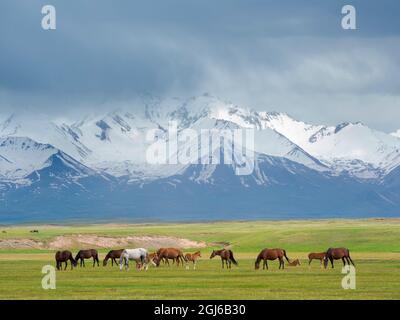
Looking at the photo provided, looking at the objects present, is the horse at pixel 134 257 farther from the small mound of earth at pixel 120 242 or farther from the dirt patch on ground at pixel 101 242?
the small mound of earth at pixel 120 242

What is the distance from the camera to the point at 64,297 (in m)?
53.3

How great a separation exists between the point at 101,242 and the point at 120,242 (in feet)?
8.76

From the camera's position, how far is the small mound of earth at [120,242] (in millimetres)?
138125

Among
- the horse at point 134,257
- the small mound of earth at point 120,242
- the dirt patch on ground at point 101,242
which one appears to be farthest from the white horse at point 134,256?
the small mound of earth at point 120,242

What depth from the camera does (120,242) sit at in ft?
466

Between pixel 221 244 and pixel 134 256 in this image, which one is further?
pixel 221 244

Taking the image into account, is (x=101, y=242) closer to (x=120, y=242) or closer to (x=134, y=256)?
(x=120, y=242)

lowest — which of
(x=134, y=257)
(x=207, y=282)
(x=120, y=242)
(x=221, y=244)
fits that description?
(x=207, y=282)

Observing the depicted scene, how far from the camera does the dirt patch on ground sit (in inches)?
5349

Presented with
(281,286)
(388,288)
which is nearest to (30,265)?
(281,286)

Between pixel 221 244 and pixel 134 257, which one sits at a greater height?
pixel 221 244

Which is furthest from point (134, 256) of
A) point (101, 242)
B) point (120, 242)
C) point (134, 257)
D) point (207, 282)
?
point (120, 242)
